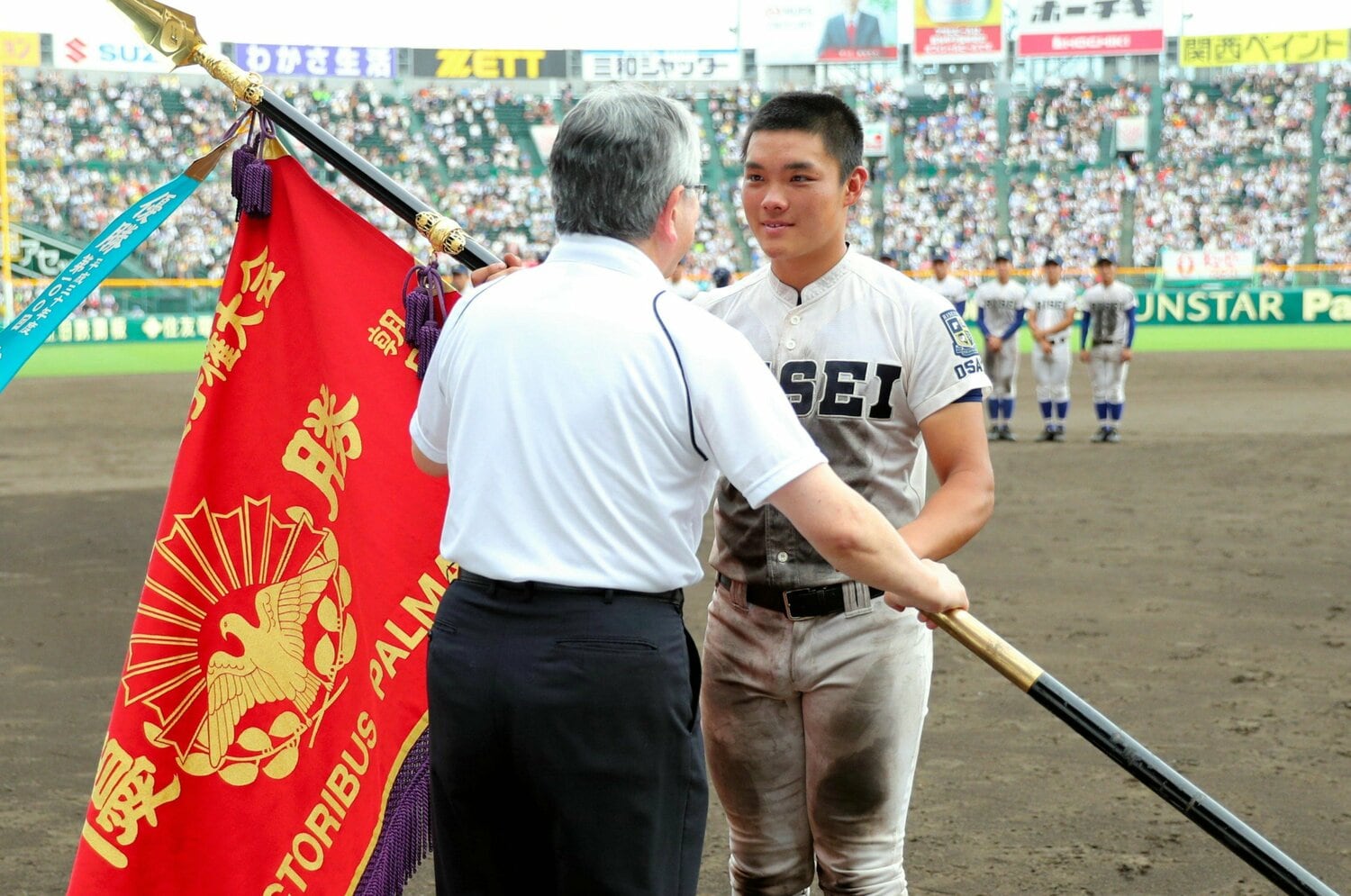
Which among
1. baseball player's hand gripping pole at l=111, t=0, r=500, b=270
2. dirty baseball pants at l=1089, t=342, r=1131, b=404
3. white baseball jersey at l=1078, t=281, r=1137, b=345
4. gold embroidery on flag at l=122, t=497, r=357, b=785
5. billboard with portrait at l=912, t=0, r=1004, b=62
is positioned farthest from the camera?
billboard with portrait at l=912, t=0, r=1004, b=62

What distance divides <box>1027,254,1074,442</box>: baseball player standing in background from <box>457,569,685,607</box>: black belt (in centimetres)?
1423

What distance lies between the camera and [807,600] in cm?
312

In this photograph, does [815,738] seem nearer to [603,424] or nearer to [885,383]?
[885,383]

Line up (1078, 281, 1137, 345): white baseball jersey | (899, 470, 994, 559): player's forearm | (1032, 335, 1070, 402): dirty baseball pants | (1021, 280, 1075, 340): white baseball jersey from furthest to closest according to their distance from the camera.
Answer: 1. (1021, 280, 1075, 340): white baseball jersey
2. (1078, 281, 1137, 345): white baseball jersey
3. (1032, 335, 1070, 402): dirty baseball pants
4. (899, 470, 994, 559): player's forearm

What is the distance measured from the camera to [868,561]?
236cm

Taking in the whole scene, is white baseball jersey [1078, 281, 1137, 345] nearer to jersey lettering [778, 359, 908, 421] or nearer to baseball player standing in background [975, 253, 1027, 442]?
baseball player standing in background [975, 253, 1027, 442]

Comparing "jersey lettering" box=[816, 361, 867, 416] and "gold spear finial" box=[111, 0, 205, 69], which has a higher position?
"gold spear finial" box=[111, 0, 205, 69]

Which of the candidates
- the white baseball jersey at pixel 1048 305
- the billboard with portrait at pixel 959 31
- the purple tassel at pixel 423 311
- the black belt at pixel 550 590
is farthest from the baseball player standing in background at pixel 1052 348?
the billboard with portrait at pixel 959 31

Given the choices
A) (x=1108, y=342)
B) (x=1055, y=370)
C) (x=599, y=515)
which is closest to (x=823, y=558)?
(x=599, y=515)

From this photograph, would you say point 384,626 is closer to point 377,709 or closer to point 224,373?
point 377,709

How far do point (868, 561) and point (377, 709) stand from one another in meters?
1.56

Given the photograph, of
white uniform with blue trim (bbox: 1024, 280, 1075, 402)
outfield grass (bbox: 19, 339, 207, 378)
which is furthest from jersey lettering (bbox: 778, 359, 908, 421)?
outfield grass (bbox: 19, 339, 207, 378)

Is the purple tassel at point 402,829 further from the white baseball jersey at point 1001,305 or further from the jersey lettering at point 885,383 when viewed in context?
the white baseball jersey at point 1001,305

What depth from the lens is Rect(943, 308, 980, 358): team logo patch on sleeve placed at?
3102 millimetres
